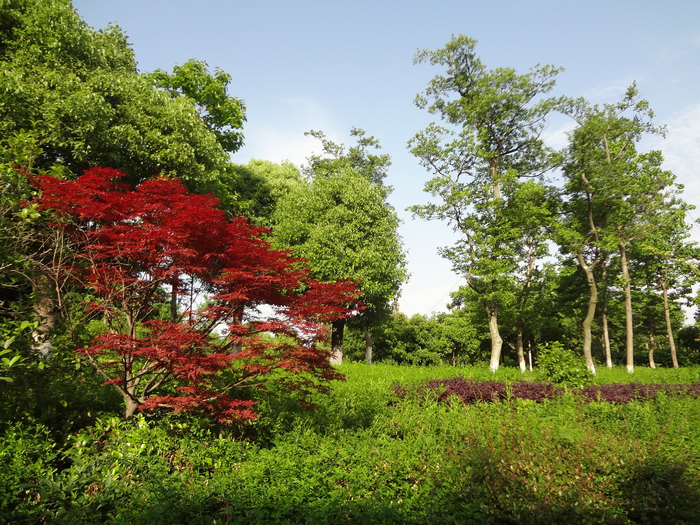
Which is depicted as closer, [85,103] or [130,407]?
[130,407]

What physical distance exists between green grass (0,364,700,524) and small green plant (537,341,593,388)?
10.5 ft

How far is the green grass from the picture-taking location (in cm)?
351

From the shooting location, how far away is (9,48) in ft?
30.9

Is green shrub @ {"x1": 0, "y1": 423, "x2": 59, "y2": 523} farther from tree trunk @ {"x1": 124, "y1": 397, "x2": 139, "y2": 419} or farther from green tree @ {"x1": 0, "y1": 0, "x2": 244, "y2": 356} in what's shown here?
green tree @ {"x1": 0, "y1": 0, "x2": 244, "y2": 356}

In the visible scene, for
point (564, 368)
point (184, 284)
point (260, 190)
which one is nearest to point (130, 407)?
point (184, 284)

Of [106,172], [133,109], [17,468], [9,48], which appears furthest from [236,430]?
[9,48]

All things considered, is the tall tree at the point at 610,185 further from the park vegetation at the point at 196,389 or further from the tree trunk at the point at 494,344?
the park vegetation at the point at 196,389

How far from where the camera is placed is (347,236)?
55.1 ft

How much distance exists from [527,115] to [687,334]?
35520mm

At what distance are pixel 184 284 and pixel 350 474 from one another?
12.3 ft

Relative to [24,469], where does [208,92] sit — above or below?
above

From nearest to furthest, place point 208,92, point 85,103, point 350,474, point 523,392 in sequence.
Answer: point 350,474 → point 523,392 → point 85,103 → point 208,92

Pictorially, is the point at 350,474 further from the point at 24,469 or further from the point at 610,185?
the point at 610,185

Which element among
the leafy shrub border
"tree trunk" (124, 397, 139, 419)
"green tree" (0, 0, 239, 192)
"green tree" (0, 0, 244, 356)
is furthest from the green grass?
"green tree" (0, 0, 239, 192)
